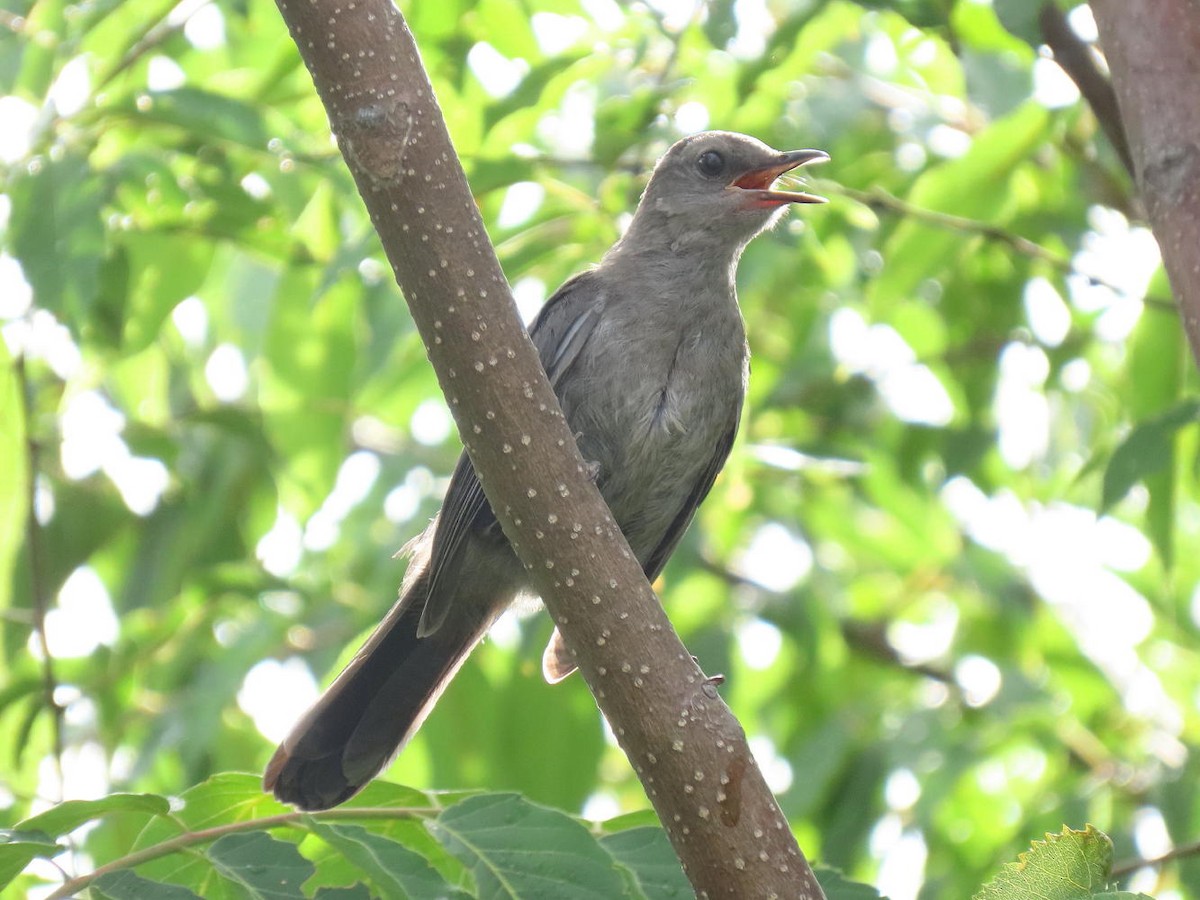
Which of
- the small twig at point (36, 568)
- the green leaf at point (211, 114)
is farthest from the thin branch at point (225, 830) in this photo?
the green leaf at point (211, 114)

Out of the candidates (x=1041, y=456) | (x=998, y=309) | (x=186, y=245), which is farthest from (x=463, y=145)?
(x=1041, y=456)

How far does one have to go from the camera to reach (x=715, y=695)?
2.30 meters

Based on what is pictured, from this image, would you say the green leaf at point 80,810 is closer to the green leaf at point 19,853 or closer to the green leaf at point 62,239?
the green leaf at point 19,853

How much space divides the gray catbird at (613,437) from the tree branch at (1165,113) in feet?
4.49

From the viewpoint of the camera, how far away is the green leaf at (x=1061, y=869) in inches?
78.3

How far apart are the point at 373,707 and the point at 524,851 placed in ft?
4.63

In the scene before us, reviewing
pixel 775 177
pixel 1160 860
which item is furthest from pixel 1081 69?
pixel 1160 860

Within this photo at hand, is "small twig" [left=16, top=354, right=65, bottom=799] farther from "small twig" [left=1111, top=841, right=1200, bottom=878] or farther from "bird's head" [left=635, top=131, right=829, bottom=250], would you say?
"small twig" [left=1111, top=841, right=1200, bottom=878]

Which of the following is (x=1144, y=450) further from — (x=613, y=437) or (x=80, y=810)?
(x=80, y=810)

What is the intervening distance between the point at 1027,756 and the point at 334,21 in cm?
422

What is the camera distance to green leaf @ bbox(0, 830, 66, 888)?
90.0 inches

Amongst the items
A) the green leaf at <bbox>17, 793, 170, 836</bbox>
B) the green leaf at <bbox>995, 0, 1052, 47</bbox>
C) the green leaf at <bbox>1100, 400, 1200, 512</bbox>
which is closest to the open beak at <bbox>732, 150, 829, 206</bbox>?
the green leaf at <bbox>995, 0, 1052, 47</bbox>

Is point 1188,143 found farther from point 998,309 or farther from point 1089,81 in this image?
point 998,309

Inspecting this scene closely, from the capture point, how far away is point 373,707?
384 centimetres
